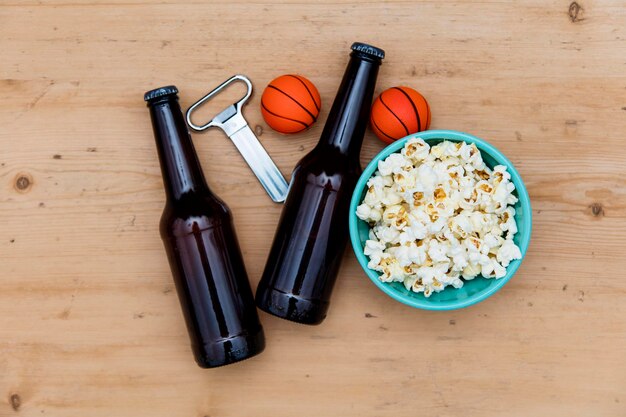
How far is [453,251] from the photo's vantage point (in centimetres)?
95

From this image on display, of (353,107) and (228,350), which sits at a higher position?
(353,107)

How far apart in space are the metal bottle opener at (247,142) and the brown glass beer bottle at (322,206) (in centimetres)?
8

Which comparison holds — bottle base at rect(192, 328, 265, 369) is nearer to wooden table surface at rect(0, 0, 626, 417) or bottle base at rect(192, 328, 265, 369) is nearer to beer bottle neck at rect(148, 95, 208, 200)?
wooden table surface at rect(0, 0, 626, 417)

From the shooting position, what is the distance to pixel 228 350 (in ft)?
3.32

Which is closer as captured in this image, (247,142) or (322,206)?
(322,206)

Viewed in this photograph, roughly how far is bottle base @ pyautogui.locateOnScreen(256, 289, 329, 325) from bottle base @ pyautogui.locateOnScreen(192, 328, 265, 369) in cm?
6

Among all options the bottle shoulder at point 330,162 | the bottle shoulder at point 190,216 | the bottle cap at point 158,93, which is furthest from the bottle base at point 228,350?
the bottle cap at point 158,93

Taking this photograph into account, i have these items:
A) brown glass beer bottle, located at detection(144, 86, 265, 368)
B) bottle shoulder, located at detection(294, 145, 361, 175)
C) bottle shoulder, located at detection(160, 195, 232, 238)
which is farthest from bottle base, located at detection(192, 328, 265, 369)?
bottle shoulder, located at detection(294, 145, 361, 175)

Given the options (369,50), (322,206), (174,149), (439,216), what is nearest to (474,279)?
(439,216)

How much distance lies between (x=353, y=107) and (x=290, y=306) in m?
0.36

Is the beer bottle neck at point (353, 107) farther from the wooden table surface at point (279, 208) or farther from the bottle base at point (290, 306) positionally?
the bottle base at point (290, 306)

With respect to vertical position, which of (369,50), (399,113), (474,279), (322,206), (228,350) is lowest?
(228,350)

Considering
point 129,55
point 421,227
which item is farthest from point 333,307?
point 129,55

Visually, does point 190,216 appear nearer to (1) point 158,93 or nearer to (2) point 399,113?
(1) point 158,93
